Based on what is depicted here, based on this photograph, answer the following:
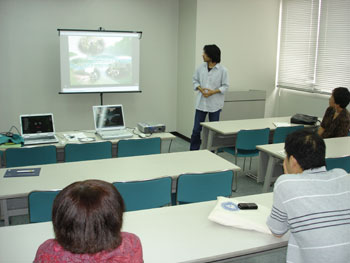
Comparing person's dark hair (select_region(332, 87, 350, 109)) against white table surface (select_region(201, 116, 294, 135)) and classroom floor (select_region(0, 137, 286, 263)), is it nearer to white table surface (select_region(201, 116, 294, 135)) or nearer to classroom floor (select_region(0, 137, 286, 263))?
white table surface (select_region(201, 116, 294, 135))

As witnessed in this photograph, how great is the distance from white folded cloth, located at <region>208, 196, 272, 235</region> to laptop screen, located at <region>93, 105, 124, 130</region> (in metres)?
2.47

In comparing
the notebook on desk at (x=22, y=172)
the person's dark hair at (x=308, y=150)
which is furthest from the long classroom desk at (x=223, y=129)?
the person's dark hair at (x=308, y=150)

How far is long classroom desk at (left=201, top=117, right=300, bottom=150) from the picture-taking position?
476 centimetres

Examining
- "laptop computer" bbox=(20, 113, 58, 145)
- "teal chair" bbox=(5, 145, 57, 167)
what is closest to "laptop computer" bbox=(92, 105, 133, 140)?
"laptop computer" bbox=(20, 113, 58, 145)

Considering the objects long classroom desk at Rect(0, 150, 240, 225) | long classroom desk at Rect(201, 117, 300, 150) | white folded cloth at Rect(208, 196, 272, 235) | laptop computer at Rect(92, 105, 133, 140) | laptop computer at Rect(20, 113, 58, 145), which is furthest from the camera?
long classroom desk at Rect(201, 117, 300, 150)

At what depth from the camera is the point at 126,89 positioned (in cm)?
651

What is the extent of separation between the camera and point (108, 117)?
4391 millimetres

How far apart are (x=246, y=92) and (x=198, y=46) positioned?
119 cm

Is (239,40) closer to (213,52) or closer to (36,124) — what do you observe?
(213,52)

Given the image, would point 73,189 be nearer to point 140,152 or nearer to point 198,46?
point 140,152

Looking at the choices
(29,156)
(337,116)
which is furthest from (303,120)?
(29,156)

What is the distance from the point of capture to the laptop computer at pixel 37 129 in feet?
13.2

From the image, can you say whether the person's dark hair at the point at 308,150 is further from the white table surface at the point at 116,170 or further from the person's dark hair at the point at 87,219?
the white table surface at the point at 116,170

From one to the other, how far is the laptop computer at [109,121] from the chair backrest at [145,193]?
1716 millimetres
